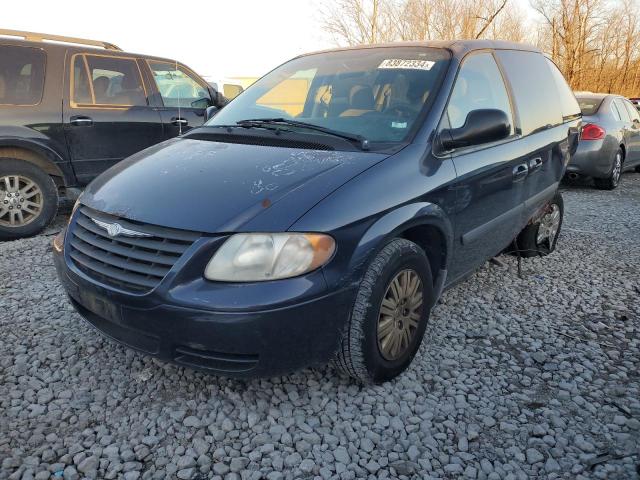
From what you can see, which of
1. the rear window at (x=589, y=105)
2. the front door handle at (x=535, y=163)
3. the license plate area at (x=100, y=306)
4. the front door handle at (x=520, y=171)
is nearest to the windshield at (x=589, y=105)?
the rear window at (x=589, y=105)

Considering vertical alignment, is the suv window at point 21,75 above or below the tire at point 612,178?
above

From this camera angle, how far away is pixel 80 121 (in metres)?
5.30

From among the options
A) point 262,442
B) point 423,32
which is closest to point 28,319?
point 262,442

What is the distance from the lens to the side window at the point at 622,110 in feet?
29.1

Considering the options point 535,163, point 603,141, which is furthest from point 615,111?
point 535,163

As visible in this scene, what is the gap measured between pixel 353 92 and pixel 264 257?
1.57 metres

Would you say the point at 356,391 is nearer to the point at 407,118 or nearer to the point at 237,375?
the point at 237,375

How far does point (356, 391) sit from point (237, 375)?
0.72 meters

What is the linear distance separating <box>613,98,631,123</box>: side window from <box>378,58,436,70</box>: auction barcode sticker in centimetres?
720

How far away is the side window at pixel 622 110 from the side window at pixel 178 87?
691cm

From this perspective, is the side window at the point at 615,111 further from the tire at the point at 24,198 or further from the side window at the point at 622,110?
the tire at the point at 24,198

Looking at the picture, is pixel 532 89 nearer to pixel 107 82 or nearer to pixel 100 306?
pixel 100 306

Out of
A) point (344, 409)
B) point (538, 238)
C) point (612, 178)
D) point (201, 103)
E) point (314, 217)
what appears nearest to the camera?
point (314, 217)

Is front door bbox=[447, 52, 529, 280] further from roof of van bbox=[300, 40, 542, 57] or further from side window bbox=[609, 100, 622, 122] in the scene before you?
side window bbox=[609, 100, 622, 122]
